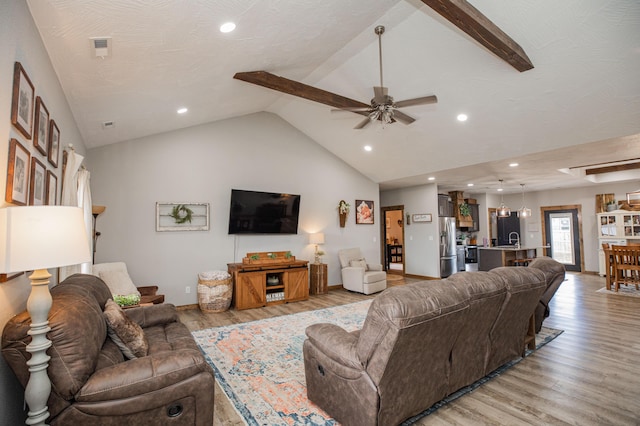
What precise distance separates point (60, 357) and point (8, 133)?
1.16m

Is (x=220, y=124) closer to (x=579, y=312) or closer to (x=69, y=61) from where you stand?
(x=69, y=61)

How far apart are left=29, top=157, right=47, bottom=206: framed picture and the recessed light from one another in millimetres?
1719

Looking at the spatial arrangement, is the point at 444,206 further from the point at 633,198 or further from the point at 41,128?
the point at 41,128

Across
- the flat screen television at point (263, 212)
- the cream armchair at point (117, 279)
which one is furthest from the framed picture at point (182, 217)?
the cream armchair at point (117, 279)

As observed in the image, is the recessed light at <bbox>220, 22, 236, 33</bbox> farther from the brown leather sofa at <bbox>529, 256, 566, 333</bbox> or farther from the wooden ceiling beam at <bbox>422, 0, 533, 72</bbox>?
the brown leather sofa at <bbox>529, 256, 566, 333</bbox>

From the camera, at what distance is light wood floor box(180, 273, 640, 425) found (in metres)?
2.26

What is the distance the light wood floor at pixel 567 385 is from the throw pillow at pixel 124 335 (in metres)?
0.76

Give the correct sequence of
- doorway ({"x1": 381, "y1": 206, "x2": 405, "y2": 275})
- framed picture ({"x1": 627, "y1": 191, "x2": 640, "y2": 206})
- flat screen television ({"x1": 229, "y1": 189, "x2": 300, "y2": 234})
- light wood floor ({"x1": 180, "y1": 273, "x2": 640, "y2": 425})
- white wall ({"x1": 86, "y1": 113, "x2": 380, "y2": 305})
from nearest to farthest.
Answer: light wood floor ({"x1": 180, "y1": 273, "x2": 640, "y2": 425}), white wall ({"x1": 86, "y1": 113, "x2": 380, "y2": 305}), flat screen television ({"x1": 229, "y1": 189, "x2": 300, "y2": 234}), framed picture ({"x1": 627, "y1": 191, "x2": 640, "y2": 206}), doorway ({"x1": 381, "y1": 206, "x2": 405, "y2": 275})

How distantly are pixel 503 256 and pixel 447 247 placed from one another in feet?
4.68

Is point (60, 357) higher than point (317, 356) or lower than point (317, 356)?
higher

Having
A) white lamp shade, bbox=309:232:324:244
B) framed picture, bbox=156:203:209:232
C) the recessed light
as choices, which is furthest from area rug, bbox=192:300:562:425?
the recessed light

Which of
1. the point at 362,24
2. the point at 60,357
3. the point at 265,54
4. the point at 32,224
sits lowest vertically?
the point at 60,357

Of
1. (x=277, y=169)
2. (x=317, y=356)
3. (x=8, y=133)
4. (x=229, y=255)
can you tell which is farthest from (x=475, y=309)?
(x=277, y=169)

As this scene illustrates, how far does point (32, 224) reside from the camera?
1.34m
